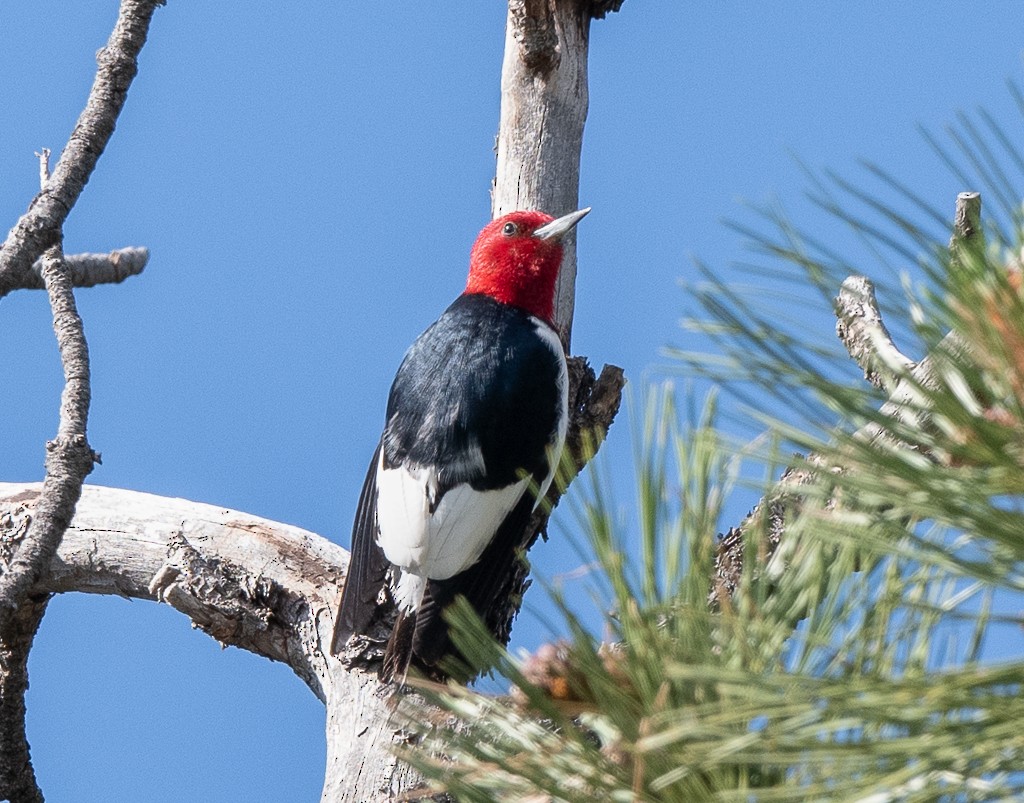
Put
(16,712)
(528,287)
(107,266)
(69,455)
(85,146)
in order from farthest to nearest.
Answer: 1. (528,287)
2. (16,712)
3. (107,266)
4. (85,146)
5. (69,455)

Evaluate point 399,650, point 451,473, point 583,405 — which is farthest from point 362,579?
point 583,405

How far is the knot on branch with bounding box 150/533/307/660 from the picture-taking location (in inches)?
132

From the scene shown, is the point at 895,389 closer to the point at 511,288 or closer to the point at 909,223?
the point at 909,223

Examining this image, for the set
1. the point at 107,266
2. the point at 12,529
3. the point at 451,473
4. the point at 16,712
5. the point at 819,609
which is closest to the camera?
the point at 819,609

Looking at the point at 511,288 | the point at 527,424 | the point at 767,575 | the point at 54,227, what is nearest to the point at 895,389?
the point at 767,575

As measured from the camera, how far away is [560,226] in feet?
12.1

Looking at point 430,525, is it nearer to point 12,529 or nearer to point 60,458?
point 60,458

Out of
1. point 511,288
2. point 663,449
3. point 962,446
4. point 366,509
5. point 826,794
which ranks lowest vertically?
point 826,794

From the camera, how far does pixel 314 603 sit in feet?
10.8

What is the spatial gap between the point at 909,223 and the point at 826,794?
43 cm

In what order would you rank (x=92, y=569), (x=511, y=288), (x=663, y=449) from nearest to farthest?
(x=663, y=449)
(x=92, y=569)
(x=511, y=288)

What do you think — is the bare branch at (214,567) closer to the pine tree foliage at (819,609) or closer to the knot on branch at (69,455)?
the knot on branch at (69,455)

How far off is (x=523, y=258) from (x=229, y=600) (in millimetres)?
1309

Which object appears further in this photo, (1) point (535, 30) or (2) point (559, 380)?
(1) point (535, 30)
